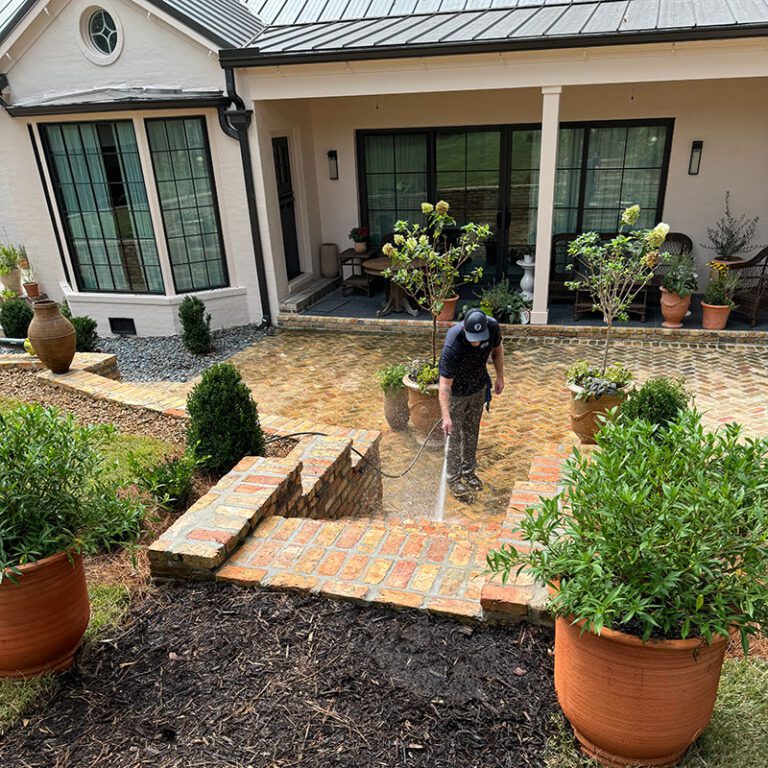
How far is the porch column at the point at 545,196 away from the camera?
27.8ft

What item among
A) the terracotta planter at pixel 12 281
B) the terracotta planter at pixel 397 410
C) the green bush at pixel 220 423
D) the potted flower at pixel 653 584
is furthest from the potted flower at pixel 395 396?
the terracotta planter at pixel 12 281

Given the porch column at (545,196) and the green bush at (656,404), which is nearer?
the green bush at (656,404)

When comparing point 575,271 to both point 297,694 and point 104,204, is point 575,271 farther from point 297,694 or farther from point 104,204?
point 297,694

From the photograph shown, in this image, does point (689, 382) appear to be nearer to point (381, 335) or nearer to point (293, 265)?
point (381, 335)

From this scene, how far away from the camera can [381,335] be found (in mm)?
10016

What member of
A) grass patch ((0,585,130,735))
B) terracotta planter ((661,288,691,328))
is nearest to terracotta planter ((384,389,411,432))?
grass patch ((0,585,130,735))

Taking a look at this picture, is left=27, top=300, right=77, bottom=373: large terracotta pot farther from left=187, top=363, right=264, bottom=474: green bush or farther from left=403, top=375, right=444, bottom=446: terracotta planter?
left=403, top=375, right=444, bottom=446: terracotta planter

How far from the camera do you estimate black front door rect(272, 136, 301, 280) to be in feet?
Answer: 35.9

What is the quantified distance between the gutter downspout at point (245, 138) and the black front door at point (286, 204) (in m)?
0.81

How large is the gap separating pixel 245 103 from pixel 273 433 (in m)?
6.38

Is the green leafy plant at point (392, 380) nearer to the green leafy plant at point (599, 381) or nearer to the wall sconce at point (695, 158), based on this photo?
the green leafy plant at point (599, 381)

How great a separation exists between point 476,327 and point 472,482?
1.58m

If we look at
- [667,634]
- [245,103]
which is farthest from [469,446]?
[245,103]

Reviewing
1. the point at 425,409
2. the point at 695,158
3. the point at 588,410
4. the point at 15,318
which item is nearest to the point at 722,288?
the point at 695,158
